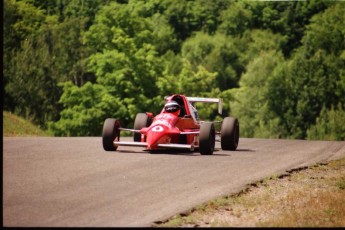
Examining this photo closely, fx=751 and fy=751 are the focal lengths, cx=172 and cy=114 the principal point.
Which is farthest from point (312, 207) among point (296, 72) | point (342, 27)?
point (342, 27)

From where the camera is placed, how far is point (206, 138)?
64.6 feet

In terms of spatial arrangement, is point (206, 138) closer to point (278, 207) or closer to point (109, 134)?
point (109, 134)

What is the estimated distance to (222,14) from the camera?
9788 centimetres

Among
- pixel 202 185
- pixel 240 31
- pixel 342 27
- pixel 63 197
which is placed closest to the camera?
pixel 63 197

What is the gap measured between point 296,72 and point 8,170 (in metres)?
59.0

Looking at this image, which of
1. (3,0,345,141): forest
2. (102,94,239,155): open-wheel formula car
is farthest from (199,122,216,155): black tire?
(3,0,345,141): forest

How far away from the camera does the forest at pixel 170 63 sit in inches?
2272

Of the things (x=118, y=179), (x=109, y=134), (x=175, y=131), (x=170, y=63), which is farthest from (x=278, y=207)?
(x=170, y=63)

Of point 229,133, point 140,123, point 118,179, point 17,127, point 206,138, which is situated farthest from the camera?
point 17,127

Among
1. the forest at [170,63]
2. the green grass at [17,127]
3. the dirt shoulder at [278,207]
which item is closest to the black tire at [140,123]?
the dirt shoulder at [278,207]

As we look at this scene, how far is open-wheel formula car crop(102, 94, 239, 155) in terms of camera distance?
19859 millimetres

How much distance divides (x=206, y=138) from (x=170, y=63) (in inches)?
2239

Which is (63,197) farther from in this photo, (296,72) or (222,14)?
(222,14)

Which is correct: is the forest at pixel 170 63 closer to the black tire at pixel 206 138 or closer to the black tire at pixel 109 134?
the black tire at pixel 109 134
